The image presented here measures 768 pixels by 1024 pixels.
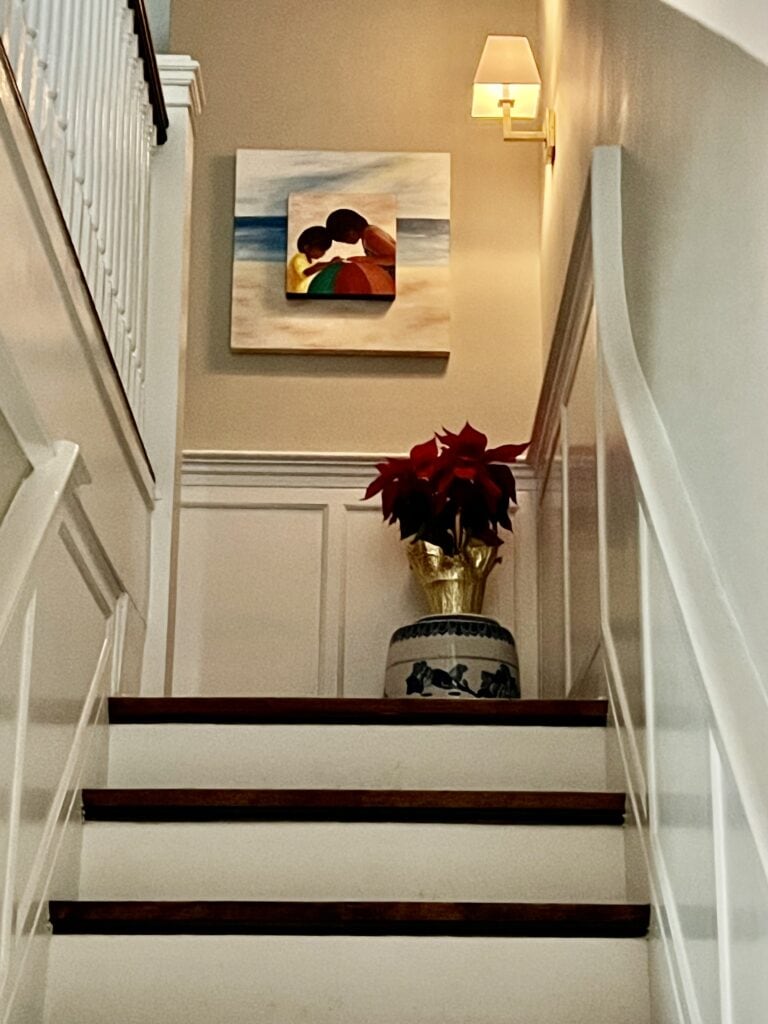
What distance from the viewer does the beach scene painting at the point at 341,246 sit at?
5188mm

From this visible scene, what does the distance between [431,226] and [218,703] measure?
255 centimetres

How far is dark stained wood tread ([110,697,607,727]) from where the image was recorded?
10.2ft

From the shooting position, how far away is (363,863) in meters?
2.72

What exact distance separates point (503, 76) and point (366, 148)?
0.57 metres

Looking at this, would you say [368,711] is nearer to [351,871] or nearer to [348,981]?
[351,871]

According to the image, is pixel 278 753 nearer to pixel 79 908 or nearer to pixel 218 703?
pixel 218 703

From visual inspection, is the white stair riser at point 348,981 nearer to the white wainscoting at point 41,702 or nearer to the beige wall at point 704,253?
the white wainscoting at point 41,702

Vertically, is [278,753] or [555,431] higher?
[555,431]

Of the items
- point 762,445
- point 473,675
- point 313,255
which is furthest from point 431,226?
point 762,445

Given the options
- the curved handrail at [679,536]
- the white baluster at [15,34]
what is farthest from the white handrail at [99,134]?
the curved handrail at [679,536]

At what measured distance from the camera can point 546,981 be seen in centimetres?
244

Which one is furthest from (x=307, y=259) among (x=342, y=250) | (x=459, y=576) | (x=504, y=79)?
(x=459, y=576)

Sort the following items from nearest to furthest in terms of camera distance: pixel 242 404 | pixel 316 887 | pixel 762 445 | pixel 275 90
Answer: pixel 762 445 < pixel 316 887 < pixel 242 404 < pixel 275 90

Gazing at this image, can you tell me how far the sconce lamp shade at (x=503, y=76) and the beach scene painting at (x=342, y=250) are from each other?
0.28m
